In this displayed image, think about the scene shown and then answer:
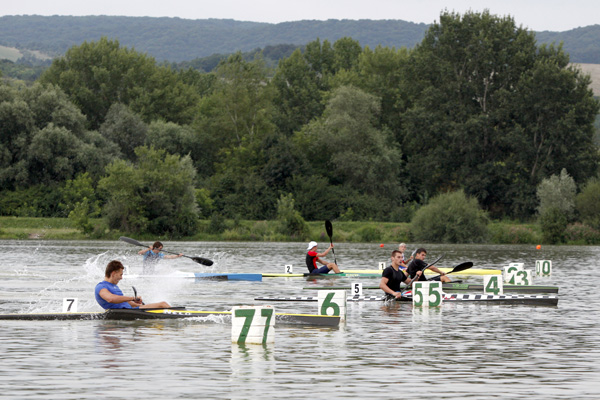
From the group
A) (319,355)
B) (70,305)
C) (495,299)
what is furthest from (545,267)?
(319,355)

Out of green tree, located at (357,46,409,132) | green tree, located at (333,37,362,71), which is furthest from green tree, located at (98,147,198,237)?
green tree, located at (333,37,362,71)

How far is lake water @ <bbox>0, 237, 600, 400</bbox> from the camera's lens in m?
11.7

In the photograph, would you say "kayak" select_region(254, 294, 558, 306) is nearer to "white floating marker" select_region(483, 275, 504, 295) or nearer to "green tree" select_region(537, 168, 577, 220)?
"white floating marker" select_region(483, 275, 504, 295)

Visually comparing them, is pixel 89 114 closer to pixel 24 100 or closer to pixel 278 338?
pixel 24 100

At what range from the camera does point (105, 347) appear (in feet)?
50.3

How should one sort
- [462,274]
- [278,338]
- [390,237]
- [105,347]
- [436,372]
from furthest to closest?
[390,237], [462,274], [278,338], [105,347], [436,372]

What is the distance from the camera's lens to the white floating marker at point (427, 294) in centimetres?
2250

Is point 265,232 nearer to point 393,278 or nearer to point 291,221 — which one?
point 291,221

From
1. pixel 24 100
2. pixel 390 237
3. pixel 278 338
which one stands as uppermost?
pixel 24 100

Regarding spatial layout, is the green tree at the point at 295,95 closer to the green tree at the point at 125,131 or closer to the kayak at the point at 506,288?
the green tree at the point at 125,131

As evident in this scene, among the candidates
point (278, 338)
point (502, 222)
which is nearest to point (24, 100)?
point (502, 222)

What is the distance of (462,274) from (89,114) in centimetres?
6272

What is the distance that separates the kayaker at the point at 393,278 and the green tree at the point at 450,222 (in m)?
45.5

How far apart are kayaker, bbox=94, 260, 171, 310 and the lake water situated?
1.44 ft
